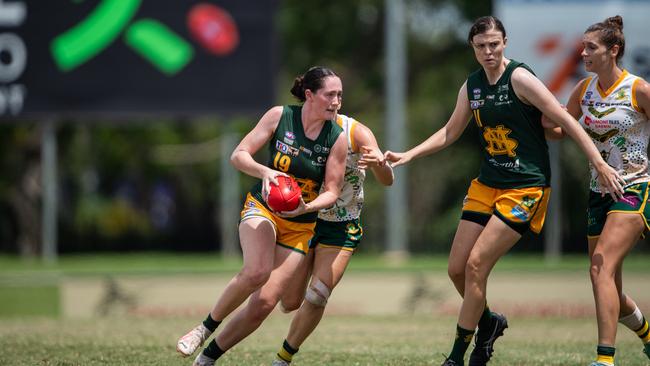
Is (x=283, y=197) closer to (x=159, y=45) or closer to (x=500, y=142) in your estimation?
(x=500, y=142)

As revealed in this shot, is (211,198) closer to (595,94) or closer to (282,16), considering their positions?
(282,16)

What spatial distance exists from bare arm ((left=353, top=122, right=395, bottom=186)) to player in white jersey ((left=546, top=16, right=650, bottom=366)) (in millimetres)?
1448

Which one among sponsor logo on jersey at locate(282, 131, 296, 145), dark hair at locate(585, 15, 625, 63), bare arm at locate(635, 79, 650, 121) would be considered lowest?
sponsor logo on jersey at locate(282, 131, 296, 145)

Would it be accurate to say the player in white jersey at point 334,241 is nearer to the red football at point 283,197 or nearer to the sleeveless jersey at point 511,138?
the red football at point 283,197

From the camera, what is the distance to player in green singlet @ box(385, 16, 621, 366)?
267 inches

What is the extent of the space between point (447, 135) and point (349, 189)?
828mm

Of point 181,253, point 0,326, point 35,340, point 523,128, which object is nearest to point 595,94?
point 523,128

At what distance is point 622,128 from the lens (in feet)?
22.8

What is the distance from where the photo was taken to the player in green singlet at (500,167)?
6.78 m

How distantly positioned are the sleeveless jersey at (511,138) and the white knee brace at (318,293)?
1364mm

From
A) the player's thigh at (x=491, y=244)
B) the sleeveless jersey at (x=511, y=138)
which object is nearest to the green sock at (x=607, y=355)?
the player's thigh at (x=491, y=244)

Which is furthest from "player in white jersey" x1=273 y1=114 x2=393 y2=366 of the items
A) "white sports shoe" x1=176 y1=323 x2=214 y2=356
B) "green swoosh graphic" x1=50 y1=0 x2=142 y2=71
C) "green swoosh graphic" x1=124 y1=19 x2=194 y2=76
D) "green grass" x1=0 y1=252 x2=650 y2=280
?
"green swoosh graphic" x1=50 y1=0 x2=142 y2=71

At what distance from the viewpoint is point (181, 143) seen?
127 ft

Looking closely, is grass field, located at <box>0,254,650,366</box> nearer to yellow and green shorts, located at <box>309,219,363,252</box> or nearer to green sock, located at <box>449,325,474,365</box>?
green sock, located at <box>449,325,474,365</box>
